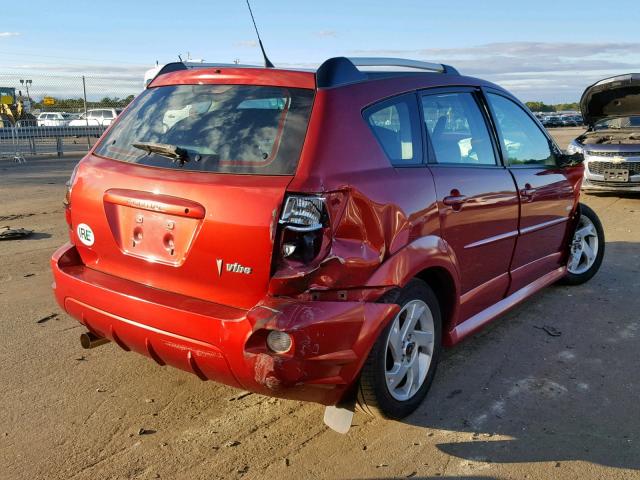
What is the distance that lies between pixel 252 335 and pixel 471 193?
1.70 metres

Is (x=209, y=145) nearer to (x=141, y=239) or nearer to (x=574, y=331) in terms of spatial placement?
(x=141, y=239)

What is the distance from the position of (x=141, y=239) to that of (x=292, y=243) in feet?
2.72

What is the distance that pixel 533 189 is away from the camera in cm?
439

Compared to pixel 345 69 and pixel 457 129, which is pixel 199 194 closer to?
pixel 345 69

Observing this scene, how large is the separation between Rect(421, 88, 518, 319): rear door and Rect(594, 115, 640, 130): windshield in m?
9.19

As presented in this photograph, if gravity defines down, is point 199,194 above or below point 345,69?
below

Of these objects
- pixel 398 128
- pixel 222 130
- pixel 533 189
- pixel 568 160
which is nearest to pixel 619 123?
pixel 568 160

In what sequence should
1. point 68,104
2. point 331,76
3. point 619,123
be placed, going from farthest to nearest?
point 68,104 < point 619,123 < point 331,76

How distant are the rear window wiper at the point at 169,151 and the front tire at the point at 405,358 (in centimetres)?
125

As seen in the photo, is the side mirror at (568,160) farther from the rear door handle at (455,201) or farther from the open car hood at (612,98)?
the open car hood at (612,98)

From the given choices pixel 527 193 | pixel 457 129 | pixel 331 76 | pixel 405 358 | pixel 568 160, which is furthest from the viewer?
pixel 568 160

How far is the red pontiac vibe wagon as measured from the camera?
2648mm

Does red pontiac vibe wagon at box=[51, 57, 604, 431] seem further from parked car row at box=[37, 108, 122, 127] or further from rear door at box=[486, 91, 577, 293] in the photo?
parked car row at box=[37, 108, 122, 127]

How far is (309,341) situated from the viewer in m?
2.58
